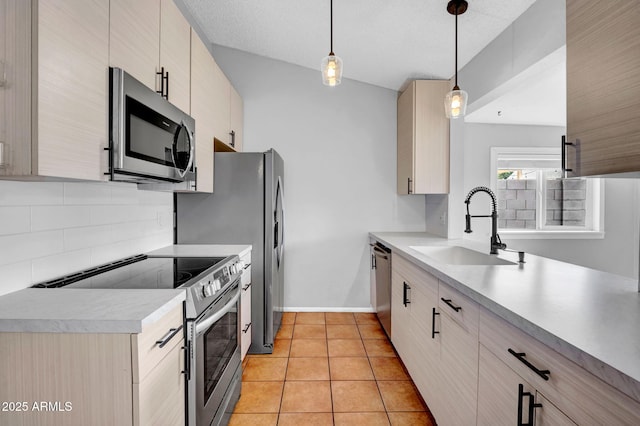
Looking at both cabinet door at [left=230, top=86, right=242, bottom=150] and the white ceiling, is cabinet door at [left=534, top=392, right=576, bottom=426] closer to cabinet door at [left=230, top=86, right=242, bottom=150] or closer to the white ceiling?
the white ceiling

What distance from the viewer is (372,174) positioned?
3676 mm

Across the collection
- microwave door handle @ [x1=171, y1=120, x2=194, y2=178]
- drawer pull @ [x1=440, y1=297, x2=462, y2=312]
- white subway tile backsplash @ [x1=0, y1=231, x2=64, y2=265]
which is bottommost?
drawer pull @ [x1=440, y1=297, x2=462, y2=312]

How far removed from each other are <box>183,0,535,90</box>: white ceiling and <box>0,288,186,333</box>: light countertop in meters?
2.26

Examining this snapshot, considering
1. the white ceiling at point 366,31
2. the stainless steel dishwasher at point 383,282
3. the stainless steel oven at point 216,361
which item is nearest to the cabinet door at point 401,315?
the stainless steel dishwasher at point 383,282

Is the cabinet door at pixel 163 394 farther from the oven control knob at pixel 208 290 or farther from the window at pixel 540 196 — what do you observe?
the window at pixel 540 196

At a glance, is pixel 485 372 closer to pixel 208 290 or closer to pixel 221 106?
pixel 208 290

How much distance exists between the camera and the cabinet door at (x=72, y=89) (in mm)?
984

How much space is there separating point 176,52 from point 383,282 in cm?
235

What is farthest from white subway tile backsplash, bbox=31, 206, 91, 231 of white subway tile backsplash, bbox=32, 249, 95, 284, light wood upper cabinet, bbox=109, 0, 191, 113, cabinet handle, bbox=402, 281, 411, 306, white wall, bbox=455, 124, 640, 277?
white wall, bbox=455, 124, 640, 277

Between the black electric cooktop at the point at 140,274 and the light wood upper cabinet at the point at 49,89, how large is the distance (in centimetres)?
50

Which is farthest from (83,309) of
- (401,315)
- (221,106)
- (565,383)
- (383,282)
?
(383,282)

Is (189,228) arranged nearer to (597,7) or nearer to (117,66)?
(117,66)

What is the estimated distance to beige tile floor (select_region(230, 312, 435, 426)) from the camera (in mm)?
1941

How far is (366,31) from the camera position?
264cm
